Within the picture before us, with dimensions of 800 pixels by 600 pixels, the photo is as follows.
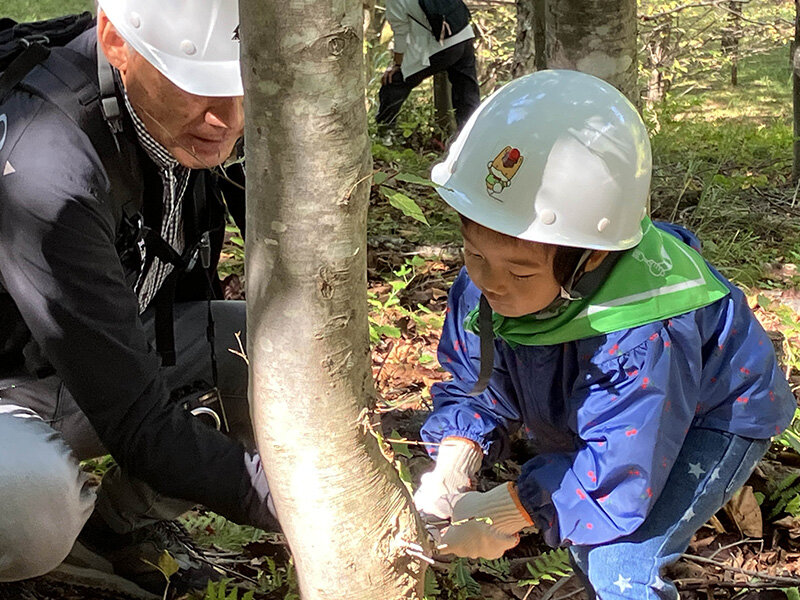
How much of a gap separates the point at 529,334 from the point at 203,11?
3.43 ft

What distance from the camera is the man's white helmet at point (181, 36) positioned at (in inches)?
76.0

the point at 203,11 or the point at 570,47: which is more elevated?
the point at 203,11

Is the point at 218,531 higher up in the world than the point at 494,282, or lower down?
lower down

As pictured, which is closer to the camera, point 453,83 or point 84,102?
point 84,102

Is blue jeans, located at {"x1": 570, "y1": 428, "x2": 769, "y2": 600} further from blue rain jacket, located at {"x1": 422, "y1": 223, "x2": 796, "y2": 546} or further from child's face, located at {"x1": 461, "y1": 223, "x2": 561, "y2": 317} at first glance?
child's face, located at {"x1": 461, "y1": 223, "x2": 561, "y2": 317}

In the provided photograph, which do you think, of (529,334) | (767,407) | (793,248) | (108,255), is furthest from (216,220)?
(793,248)

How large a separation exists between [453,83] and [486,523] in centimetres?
679

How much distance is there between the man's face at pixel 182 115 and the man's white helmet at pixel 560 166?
559 millimetres

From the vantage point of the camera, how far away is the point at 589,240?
6.39 ft

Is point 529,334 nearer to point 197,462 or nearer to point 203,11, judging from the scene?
point 197,462

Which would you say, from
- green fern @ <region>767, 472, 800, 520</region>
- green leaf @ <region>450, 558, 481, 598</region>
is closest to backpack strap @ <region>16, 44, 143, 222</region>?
green leaf @ <region>450, 558, 481, 598</region>

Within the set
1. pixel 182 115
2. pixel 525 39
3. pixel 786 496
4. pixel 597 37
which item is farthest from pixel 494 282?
pixel 525 39

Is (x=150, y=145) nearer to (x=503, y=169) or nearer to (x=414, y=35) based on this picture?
(x=503, y=169)

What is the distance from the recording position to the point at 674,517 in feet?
6.87
